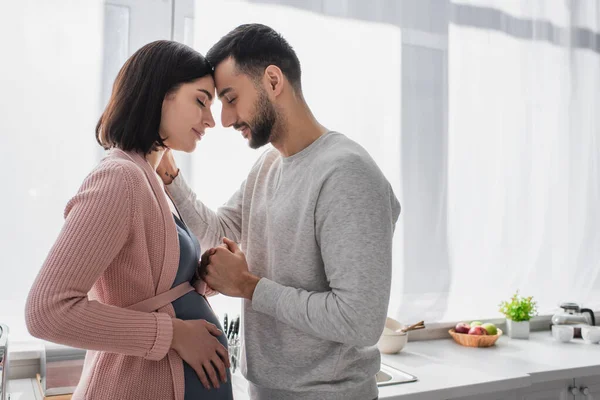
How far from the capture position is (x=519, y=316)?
94.3 inches

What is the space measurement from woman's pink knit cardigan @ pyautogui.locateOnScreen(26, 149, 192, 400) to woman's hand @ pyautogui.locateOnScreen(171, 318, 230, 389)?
0.03 metres

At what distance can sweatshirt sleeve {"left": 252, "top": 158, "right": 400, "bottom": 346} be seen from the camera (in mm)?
1106

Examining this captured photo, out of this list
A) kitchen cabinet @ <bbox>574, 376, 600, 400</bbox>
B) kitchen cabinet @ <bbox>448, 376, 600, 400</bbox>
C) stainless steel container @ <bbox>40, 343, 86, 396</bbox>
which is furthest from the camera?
kitchen cabinet @ <bbox>574, 376, 600, 400</bbox>

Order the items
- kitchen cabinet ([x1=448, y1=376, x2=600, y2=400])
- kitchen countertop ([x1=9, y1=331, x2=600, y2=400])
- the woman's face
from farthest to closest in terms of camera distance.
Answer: kitchen cabinet ([x1=448, y1=376, x2=600, y2=400])
kitchen countertop ([x1=9, y1=331, x2=600, y2=400])
the woman's face

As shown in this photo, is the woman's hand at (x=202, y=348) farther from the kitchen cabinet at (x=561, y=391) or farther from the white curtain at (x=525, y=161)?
the white curtain at (x=525, y=161)

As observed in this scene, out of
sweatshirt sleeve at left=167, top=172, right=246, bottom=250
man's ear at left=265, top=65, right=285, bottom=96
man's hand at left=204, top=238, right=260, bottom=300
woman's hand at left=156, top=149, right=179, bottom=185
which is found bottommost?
man's hand at left=204, top=238, right=260, bottom=300

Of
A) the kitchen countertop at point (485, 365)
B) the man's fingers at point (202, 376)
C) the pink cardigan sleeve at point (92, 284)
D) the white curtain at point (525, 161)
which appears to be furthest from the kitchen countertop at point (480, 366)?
the pink cardigan sleeve at point (92, 284)

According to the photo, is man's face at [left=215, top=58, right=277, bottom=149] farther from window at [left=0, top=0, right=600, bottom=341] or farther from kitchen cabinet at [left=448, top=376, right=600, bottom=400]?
kitchen cabinet at [left=448, top=376, right=600, bottom=400]

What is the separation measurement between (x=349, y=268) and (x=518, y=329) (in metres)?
1.62

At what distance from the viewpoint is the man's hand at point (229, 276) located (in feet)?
3.92

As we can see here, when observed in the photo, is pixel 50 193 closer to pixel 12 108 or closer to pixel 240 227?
pixel 12 108

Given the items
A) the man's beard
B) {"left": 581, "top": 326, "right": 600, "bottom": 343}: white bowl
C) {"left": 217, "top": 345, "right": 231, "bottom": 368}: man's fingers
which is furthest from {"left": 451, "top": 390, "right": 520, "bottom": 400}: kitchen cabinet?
the man's beard

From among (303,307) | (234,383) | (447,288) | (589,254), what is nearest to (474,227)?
(447,288)

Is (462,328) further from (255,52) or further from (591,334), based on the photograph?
(255,52)
